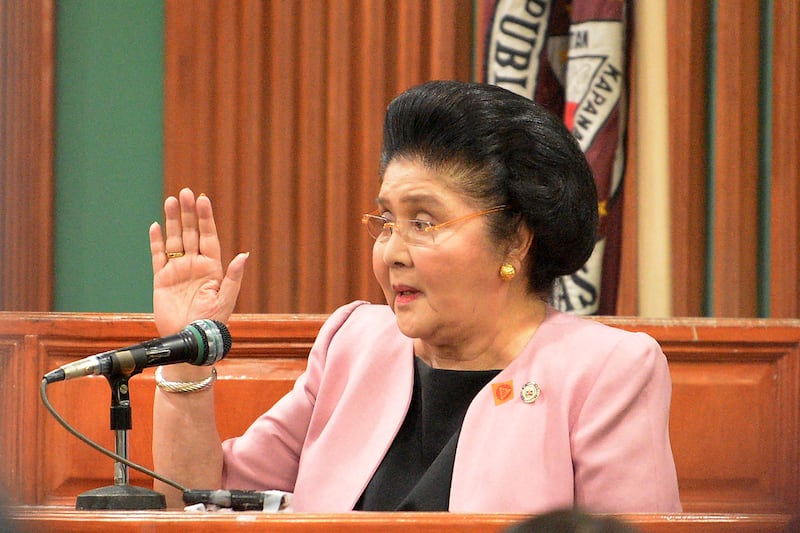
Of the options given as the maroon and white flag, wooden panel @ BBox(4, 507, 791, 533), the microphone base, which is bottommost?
the microphone base

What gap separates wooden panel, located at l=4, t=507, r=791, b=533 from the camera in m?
1.32

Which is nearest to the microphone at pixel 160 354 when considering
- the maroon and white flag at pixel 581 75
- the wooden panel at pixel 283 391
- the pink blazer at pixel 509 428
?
the pink blazer at pixel 509 428

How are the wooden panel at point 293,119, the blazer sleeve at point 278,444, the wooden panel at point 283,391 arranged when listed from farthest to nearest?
the wooden panel at point 293,119 → the wooden panel at point 283,391 → the blazer sleeve at point 278,444

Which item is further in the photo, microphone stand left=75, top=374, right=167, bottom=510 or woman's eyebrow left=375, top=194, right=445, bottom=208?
woman's eyebrow left=375, top=194, right=445, bottom=208

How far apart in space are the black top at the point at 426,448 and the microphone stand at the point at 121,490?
Result: 424mm

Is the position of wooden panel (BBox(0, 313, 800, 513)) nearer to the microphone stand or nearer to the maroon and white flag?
the microphone stand

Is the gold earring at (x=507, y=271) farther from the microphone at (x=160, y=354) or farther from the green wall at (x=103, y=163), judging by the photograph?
the green wall at (x=103, y=163)

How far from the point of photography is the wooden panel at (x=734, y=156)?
11.4 ft

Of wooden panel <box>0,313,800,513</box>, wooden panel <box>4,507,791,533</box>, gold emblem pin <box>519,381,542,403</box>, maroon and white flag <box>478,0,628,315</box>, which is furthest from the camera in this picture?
maroon and white flag <box>478,0,628,315</box>

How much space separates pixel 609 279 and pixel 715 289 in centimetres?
31

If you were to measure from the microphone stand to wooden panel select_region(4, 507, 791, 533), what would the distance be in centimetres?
32

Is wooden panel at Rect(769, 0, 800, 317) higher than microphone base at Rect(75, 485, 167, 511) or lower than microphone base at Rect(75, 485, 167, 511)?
higher

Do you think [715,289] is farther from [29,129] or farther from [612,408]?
[29,129]

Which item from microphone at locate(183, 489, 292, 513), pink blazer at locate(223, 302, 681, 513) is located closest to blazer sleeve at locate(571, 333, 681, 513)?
pink blazer at locate(223, 302, 681, 513)
